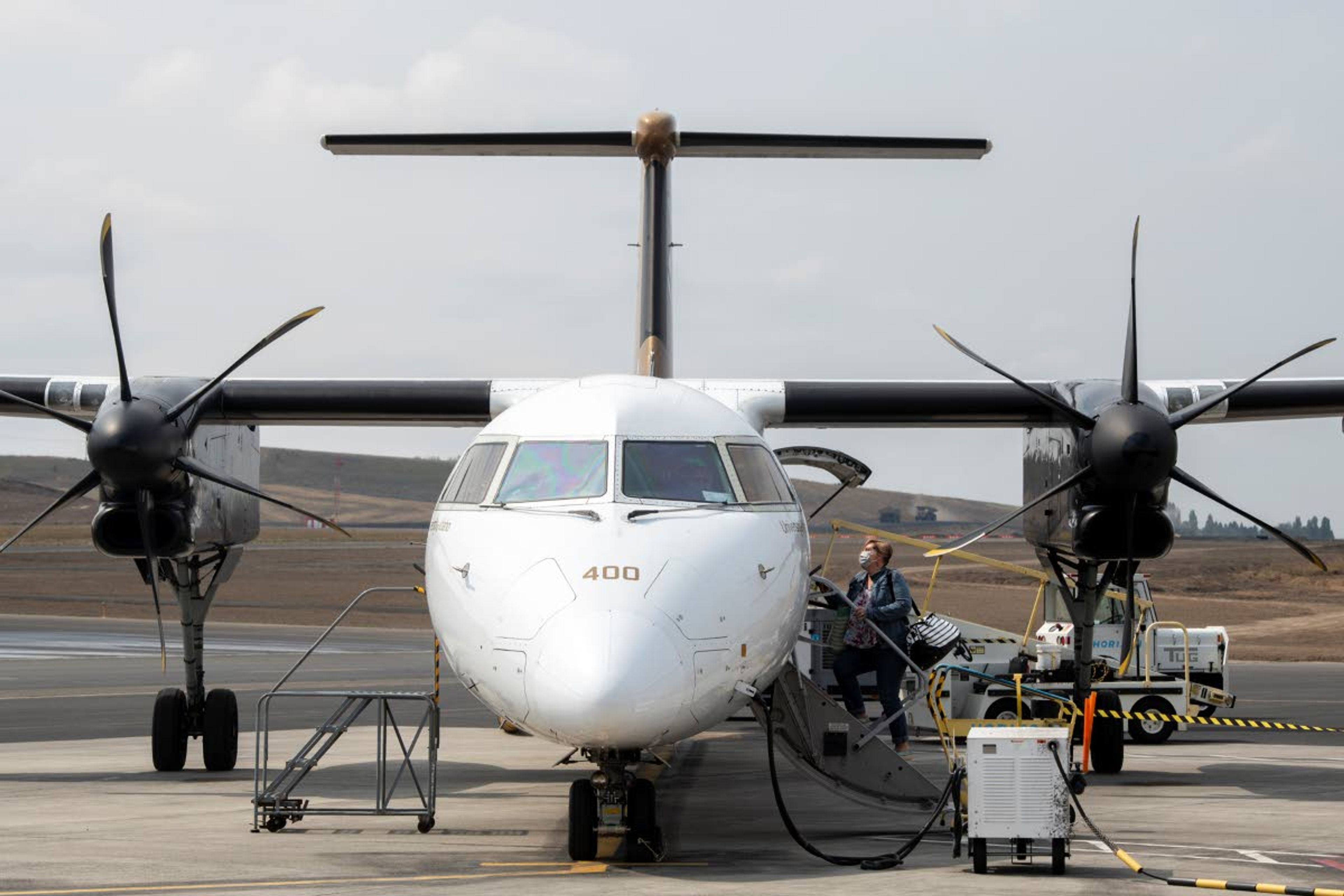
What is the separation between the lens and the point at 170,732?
49.6 ft

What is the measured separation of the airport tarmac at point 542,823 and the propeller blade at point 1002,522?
2.22 metres

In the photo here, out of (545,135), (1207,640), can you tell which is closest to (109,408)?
(545,135)

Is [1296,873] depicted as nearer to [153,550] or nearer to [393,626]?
[153,550]

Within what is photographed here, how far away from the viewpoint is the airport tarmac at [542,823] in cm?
908

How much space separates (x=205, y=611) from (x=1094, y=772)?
27.8ft

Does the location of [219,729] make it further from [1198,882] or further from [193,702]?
[1198,882]

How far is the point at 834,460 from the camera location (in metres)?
15.7

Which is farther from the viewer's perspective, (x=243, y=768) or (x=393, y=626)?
(x=393, y=626)

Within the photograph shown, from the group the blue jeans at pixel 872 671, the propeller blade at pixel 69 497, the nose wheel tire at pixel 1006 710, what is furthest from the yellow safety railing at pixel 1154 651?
the propeller blade at pixel 69 497

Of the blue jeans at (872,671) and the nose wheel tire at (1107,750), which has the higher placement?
the blue jeans at (872,671)

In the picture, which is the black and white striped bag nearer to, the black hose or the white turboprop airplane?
the white turboprop airplane

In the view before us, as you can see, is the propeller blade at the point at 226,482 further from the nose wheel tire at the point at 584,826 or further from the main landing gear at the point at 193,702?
the nose wheel tire at the point at 584,826

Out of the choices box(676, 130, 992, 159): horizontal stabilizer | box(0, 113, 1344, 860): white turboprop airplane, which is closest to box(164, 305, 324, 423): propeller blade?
box(0, 113, 1344, 860): white turboprop airplane

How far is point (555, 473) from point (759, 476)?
1305mm
